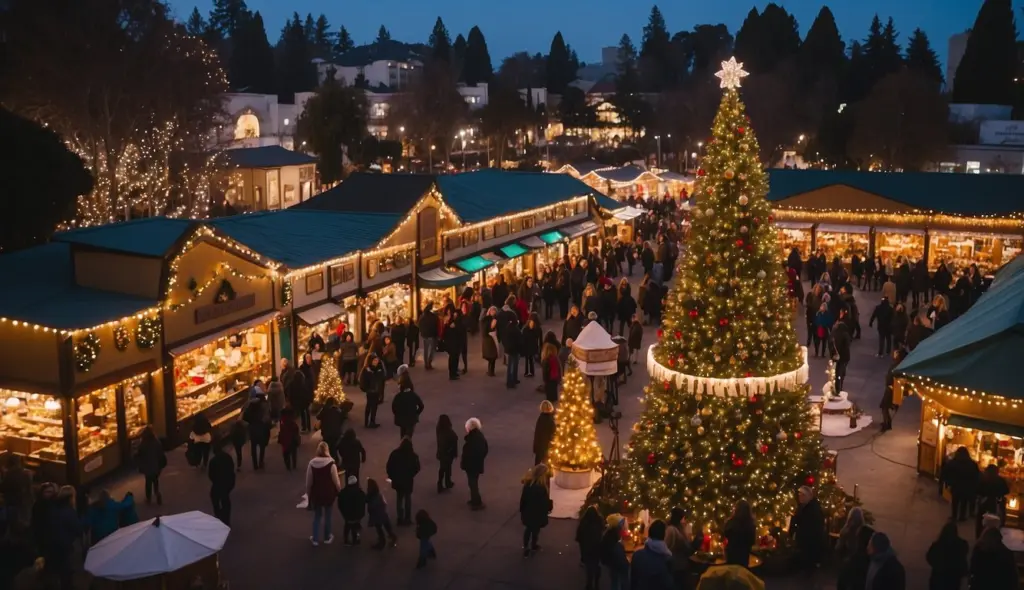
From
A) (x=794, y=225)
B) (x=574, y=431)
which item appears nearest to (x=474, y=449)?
(x=574, y=431)

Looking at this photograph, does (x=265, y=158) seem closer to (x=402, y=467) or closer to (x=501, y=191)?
(x=501, y=191)

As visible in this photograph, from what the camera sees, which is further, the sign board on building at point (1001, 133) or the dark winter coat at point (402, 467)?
the sign board on building at point (1001, 133)

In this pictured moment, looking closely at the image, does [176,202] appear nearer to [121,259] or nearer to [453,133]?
[121,259]

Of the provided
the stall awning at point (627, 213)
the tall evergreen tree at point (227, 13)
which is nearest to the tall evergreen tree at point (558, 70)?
the tall evergreen tree at point (227, 13)

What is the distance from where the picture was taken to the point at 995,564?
8289 millimetres

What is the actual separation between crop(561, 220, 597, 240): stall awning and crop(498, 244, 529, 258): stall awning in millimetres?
4018

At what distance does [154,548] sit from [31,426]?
6255 millimetres

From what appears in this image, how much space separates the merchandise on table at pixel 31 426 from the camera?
42.0 ft

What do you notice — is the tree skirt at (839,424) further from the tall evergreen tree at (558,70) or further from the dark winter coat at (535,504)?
the tall evergreen tree at (558,70)

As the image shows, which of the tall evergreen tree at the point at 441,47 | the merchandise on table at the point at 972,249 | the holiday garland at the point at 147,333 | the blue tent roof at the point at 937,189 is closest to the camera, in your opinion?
the holiday garland at the point at 147,333

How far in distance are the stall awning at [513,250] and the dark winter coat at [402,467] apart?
54.0 feet

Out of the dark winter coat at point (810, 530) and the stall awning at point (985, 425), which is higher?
Result: the stall awning at point (985, 425)

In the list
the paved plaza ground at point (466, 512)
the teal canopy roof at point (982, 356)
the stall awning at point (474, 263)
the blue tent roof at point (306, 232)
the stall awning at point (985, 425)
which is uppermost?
the blue tent roof at point (306, 232)

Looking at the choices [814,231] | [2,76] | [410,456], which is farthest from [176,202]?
[410,456]
